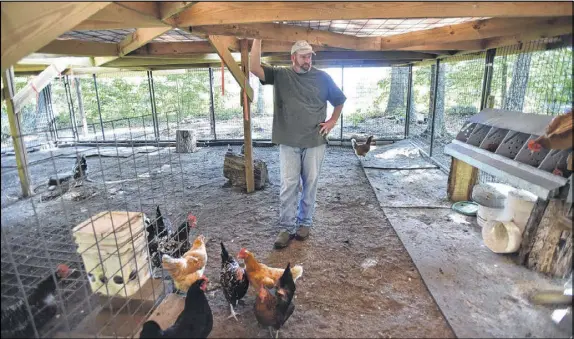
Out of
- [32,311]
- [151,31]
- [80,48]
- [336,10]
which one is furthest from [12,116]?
[336,10]

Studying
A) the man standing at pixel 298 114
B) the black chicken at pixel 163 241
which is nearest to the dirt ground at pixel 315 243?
the black chicken at pixel 163 241

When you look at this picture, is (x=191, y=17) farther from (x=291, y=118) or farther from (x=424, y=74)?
(x=424, y=74)

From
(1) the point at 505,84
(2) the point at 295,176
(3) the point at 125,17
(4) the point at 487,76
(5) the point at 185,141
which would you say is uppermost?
(3) the point at 125,17

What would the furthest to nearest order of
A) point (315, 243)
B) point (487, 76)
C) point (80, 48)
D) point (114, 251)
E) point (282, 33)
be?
point (487, 76), point (80, 48), point (282, 33), point (315, 243), point (114, 251)

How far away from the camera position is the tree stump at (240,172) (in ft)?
15.0

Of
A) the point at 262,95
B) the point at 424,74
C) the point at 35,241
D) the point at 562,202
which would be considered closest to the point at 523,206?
the point at 562,202

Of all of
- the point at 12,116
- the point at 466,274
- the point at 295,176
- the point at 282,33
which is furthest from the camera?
the point at 12,116

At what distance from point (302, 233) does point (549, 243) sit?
1855mm

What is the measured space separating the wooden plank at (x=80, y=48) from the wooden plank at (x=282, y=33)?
1.65 meters

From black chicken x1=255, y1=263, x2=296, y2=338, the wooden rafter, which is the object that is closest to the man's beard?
the wooden rafter

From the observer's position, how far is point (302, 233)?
9.95 feet

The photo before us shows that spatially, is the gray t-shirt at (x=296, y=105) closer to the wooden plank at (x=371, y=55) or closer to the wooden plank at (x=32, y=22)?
the wooden plank at (x=32, y=22)

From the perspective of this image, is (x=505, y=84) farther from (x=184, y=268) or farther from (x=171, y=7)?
(x=184, y=268)

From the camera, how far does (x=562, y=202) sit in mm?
2178
